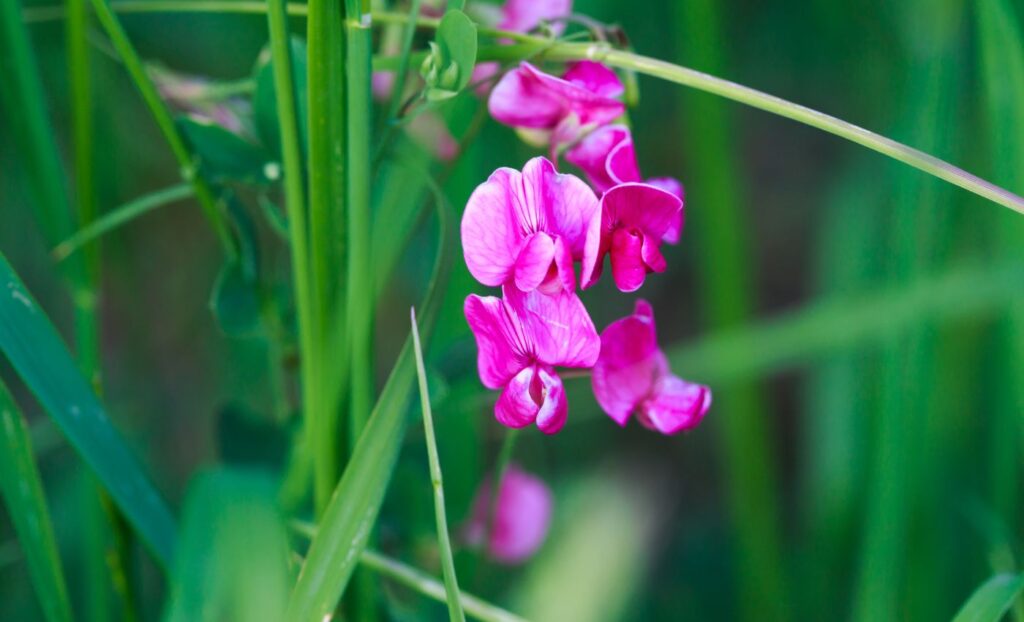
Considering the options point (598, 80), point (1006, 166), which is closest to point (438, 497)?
point (598, 80)

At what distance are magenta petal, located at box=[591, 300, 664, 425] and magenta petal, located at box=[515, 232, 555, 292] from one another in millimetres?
76

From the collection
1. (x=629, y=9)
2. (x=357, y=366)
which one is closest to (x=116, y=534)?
(x=357, y=366)

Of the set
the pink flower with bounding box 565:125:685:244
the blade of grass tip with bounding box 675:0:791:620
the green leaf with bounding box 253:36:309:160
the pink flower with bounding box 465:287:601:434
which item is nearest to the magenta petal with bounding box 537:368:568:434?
the pink flower with bounding box 465:287:601:434

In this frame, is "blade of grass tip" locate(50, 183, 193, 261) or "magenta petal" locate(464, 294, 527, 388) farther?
"blade of grass tip" locate(50, 183, 193, 261)

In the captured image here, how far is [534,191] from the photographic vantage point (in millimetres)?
520

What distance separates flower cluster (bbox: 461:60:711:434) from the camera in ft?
1.66

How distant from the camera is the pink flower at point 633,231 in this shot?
51cm

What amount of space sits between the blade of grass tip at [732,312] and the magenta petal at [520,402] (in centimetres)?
69

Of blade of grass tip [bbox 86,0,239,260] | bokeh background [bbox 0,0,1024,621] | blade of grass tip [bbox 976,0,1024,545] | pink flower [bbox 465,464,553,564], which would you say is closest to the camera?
blade of grass tip [bbox 86,0,239,260]

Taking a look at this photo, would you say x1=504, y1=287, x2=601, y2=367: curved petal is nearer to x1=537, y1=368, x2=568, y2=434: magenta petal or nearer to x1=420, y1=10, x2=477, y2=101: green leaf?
x1=537, y1=368, x2=568, y2=434: magenta petal

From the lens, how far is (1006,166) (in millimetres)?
796

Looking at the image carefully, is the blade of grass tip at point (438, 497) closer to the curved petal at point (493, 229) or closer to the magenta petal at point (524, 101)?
the curved petal at point (493, 229)

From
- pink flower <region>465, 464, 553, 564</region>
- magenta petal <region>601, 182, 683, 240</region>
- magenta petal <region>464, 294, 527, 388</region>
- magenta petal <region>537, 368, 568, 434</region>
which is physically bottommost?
pink flower <region>465, 464, 553, 564</region>

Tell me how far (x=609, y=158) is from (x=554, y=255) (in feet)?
0.28
